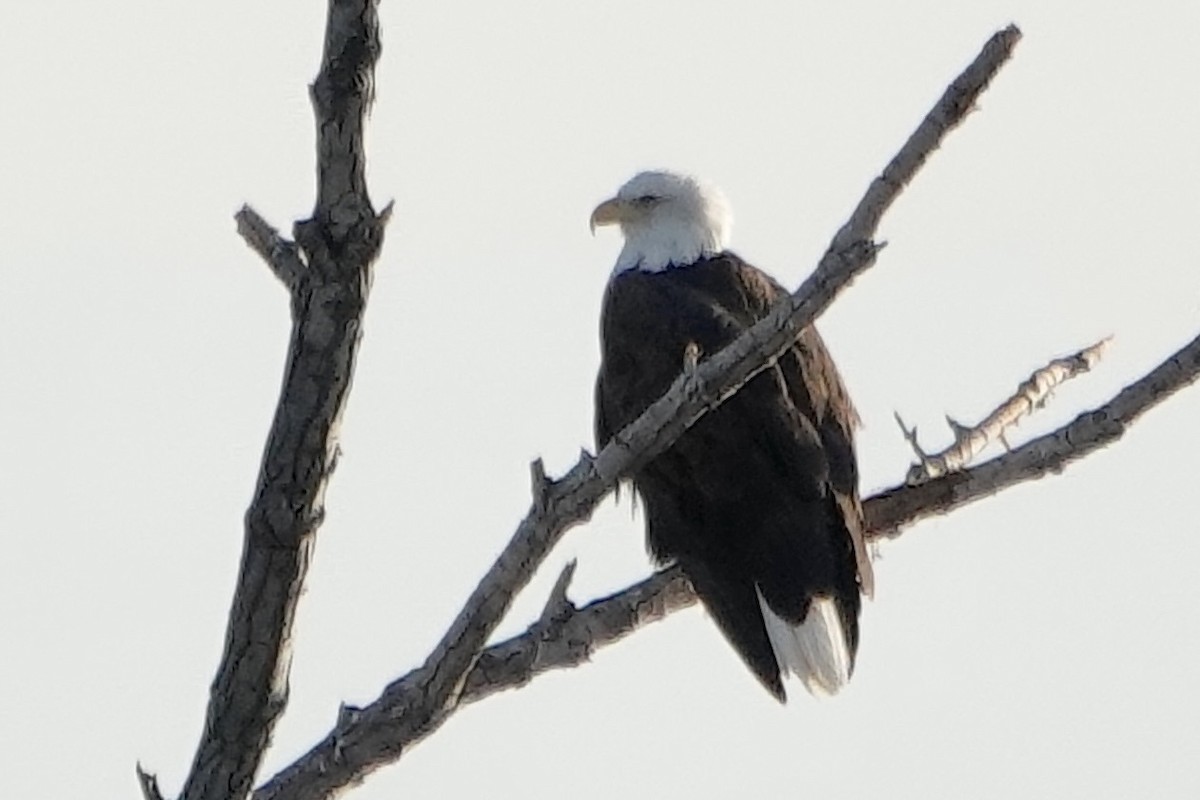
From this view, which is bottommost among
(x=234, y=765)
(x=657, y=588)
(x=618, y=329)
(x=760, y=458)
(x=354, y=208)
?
(x=234, y=765)

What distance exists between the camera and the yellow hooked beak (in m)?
7.98

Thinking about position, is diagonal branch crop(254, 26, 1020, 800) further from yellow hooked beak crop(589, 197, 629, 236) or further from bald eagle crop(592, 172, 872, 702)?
yellow hooked beak crop(589, 197, 629, 236)

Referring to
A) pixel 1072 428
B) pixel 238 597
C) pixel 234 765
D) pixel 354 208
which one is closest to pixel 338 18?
pixel 354 208

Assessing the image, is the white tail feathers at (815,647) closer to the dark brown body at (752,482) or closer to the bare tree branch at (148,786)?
the dark brown body at (752,482)

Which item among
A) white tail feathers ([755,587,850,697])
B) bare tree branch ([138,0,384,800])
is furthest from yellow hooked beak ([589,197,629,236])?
bare tree branch ([138,0,384,800])

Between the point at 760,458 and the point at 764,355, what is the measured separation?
2982mm

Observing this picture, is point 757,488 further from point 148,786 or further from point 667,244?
point 148,786

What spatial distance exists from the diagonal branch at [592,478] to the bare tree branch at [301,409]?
23 cm

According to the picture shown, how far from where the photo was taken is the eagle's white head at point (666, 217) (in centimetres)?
765

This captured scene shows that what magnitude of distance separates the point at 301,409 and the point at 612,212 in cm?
509

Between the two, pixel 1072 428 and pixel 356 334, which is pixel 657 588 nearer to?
pixel 1072 428

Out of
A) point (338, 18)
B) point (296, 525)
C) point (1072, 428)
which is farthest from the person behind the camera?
point (1072, 428)

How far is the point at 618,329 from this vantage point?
6.71m

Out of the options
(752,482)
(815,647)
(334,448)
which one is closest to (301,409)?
(334,448)
